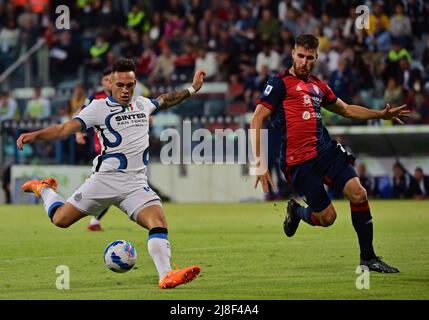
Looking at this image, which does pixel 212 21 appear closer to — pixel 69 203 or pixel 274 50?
pixel 274 50

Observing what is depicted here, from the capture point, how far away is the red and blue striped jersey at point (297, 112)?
443 inches

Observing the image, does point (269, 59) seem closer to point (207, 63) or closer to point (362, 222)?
point (207, 63)

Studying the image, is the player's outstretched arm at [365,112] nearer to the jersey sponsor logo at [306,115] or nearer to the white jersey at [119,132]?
the jersey sponsor logo at [306,115]

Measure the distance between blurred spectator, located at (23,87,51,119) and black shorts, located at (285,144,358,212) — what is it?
54.8ft

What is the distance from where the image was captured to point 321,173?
11.3m

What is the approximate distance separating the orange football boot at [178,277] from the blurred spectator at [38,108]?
18126 mm

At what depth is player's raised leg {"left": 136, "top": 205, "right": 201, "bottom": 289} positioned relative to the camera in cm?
957

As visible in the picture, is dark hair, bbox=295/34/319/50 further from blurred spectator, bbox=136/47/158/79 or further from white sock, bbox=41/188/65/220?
blurred spectator, bbox=136/47/158/79

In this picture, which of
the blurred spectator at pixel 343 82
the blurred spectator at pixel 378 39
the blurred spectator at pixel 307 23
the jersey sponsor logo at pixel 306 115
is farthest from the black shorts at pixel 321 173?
the blurred spectator at pixel 307 23

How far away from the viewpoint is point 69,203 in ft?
35.1

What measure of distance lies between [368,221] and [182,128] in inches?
541

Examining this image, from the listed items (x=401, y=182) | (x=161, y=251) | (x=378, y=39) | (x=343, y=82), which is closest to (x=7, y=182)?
(x=343, y=82)

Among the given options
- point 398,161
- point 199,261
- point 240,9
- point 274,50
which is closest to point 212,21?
point 240,9
